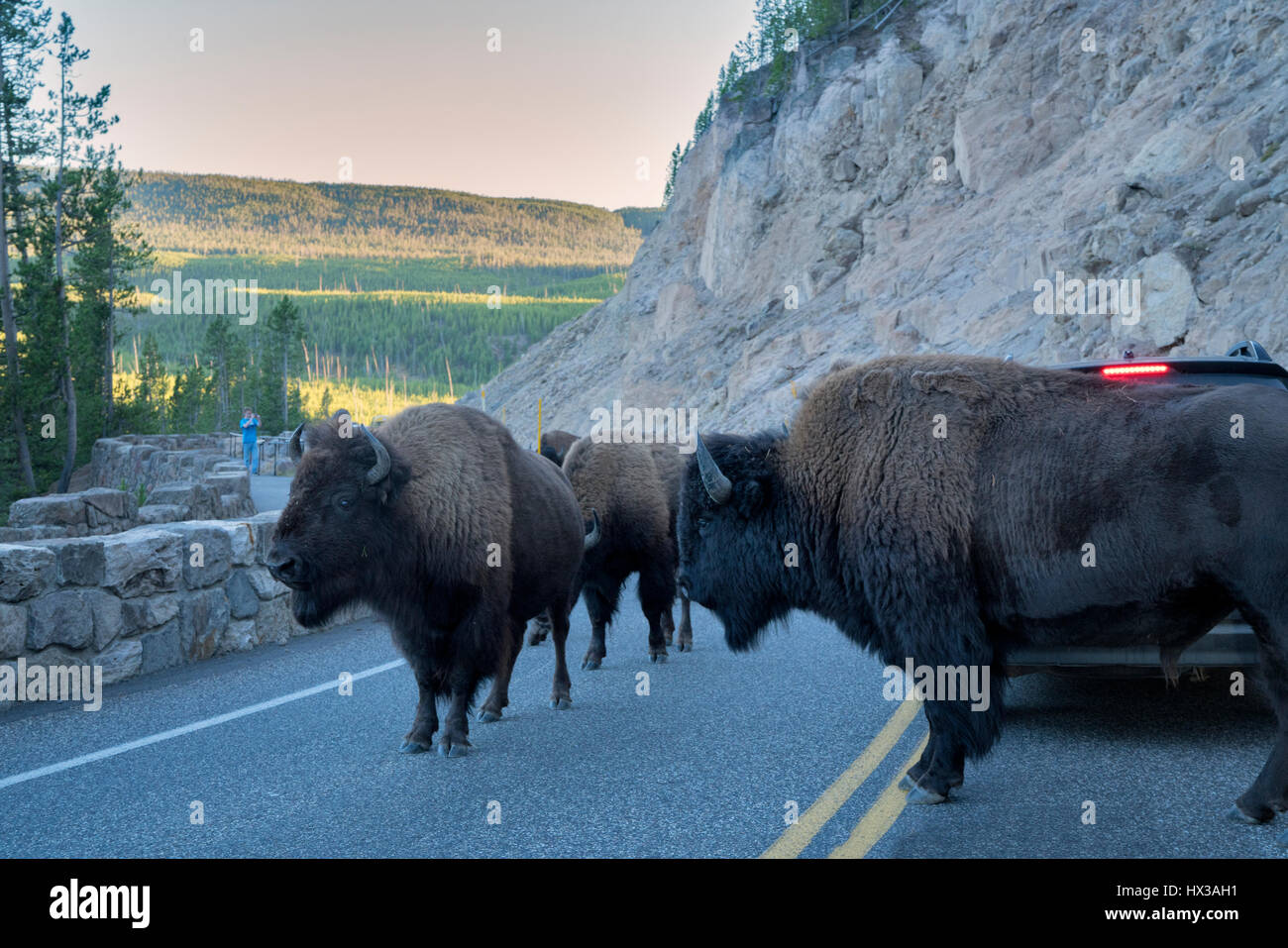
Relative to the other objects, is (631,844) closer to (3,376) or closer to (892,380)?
(892,380)

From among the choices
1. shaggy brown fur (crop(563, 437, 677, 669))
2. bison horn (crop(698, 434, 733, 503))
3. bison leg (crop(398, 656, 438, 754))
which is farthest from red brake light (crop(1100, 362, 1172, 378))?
shaggy brown fur (crop(563, 437, 677, 669))

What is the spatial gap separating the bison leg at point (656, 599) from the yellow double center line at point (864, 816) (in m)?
3.00

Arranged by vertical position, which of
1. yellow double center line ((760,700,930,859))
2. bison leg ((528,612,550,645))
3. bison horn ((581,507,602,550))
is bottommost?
bison leg ((528,612,550,645))

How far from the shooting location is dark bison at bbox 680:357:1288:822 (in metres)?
3.96

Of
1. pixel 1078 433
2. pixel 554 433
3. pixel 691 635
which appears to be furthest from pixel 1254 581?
pixel 554 433

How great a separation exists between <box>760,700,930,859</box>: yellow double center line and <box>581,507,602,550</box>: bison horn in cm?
323

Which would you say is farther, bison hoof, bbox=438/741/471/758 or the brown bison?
the brown bison

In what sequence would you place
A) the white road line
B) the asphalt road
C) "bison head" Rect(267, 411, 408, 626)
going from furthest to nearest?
1. "bison head" Rect(267, 411, 408, 626)
2. the white road line
3. the asphalt road

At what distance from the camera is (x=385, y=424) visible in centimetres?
639

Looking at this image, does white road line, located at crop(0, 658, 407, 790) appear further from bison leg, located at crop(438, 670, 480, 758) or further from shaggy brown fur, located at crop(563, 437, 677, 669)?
shaggy brown fur, located at crop(563, 437, 677, 669)

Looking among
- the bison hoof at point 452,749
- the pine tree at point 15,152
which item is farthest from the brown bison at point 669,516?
the pine tree at point 15,152

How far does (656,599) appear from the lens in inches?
337

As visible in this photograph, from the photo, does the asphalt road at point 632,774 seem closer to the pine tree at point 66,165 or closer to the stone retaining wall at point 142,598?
the stone retaining wall at point 142,598

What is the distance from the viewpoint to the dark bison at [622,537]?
841cm
